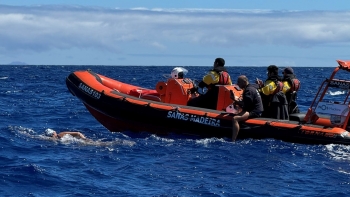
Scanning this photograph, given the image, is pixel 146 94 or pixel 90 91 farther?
pixel 146 94

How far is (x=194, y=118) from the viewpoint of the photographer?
12500mm

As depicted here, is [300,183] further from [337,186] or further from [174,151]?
[174,151]

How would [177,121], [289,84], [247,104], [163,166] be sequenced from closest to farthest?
[163,166] < [247,104] < [177,121] < [289,84]

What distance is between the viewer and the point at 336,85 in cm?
1205

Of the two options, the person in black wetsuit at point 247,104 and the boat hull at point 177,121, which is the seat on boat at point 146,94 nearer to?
the boat hull at point 177,121

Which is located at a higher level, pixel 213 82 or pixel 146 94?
pixel 213 82

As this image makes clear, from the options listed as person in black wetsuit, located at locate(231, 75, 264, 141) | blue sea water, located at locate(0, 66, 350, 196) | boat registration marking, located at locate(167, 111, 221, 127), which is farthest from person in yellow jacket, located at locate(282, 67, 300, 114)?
boat registration marking, located at locate(167, 111, 221, 127)

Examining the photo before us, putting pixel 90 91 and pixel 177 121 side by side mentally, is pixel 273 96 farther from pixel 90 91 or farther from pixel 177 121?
pixel 90 91

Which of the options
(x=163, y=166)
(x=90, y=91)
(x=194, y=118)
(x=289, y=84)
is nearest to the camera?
(x=163, y=166)

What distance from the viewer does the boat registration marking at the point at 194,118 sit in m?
12.4

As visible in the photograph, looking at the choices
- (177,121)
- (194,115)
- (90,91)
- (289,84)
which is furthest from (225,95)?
(90,91)

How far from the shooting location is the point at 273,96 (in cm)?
1256

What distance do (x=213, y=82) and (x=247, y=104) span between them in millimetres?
988

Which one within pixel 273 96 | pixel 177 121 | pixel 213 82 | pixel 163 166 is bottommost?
pixel 163 166
